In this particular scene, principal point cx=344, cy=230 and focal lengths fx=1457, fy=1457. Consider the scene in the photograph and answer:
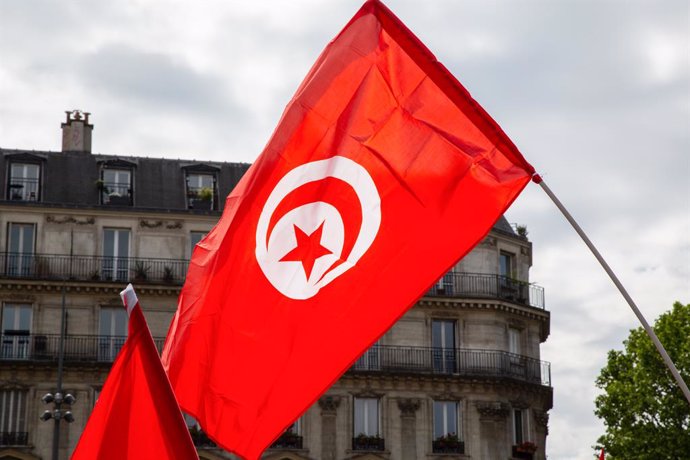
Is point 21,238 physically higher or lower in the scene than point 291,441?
higher

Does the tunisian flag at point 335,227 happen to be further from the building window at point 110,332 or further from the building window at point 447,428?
the building window at point 447,428

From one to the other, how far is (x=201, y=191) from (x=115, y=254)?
4722 millimetres

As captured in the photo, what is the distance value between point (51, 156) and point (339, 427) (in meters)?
17.6

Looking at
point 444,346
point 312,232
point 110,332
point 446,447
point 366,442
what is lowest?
point 312,232

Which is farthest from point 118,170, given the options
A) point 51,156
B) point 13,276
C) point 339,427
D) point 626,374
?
point 626,374

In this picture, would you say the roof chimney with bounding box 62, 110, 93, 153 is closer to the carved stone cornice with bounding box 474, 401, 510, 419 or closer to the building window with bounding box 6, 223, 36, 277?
the building window with bounding box 6, 223, 36, 277

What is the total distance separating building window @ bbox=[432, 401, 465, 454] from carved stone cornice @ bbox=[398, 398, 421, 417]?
99 cm

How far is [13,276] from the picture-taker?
2386 inches

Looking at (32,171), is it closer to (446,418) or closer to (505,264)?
(446,418)

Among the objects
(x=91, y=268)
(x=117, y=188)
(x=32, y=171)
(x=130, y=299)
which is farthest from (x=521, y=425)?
(x=130, y=299)

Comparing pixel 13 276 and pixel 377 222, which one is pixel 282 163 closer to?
pixel 377 222

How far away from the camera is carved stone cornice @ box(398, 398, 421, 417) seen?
62156 millimetres

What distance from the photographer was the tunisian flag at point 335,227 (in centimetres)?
1409

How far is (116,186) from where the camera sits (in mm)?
64250
